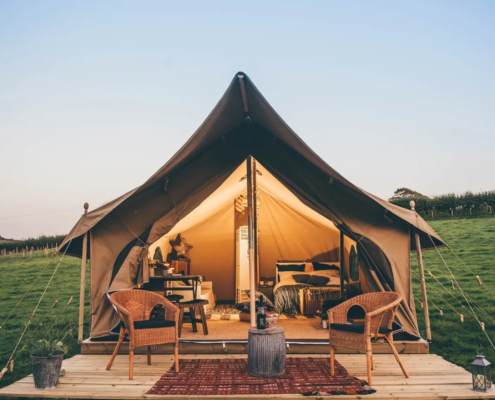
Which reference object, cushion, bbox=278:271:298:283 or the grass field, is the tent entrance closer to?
cushion, bbox=278:271:298:283

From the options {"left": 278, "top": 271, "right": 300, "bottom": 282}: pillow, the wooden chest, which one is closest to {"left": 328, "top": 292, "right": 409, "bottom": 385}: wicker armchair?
the wooden chest

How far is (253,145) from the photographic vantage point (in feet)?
17.3

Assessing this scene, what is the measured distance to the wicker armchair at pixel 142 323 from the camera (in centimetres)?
409

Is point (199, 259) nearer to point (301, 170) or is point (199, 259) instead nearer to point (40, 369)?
point (301, 170)

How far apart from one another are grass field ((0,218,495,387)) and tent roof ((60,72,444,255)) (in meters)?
0.98

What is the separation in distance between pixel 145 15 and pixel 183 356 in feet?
17.2

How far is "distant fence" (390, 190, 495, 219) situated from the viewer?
734 inches

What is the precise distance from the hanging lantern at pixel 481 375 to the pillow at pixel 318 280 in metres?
4.06

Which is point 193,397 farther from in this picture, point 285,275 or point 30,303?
point 30,303

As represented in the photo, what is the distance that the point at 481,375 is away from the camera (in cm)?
354

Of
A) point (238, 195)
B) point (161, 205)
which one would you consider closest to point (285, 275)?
point (238, 195)

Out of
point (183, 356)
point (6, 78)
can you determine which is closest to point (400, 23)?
point (183, 356)

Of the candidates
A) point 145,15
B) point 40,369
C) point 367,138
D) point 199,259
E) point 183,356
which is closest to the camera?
point 40,369

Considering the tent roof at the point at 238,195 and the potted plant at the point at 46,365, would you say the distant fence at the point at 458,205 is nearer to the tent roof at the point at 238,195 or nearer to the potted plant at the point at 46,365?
the tent roof at the point at 238,195
